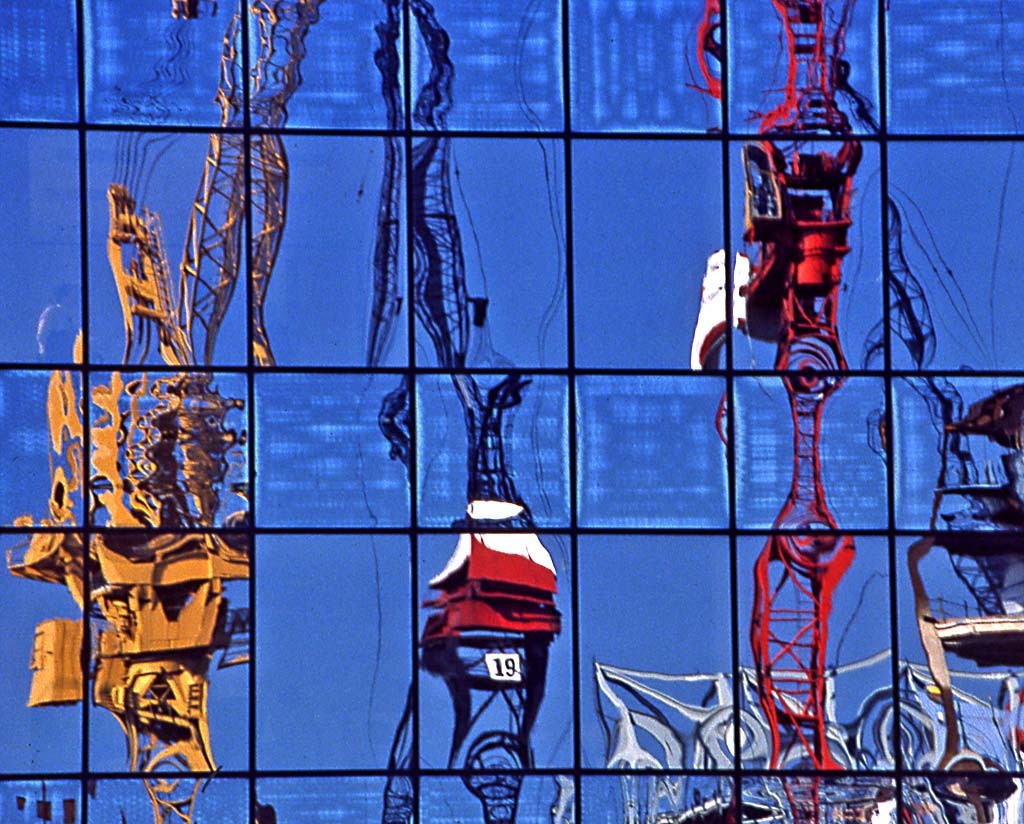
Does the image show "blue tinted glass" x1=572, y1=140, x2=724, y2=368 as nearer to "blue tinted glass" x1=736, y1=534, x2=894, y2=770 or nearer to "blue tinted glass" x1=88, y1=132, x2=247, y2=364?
"blue tinted glass" x1=736, y1=534, x2=894, y2=770

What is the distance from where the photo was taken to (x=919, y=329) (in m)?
9.50

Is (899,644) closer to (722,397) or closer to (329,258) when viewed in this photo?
(722,397)

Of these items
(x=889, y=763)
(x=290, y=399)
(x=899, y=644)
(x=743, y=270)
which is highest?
(x=743, y=270)

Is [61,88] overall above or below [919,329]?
above

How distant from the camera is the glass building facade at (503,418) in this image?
913 cm

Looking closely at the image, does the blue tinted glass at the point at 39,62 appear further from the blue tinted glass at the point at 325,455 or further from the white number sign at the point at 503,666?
the white number sign at the point at 503,666

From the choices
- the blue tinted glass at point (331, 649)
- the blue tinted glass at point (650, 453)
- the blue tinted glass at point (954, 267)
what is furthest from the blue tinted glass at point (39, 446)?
the blue tinted glass at point (954, 267)

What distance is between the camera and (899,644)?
933 cm

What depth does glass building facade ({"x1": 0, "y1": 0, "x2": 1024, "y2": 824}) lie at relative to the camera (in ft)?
30.0

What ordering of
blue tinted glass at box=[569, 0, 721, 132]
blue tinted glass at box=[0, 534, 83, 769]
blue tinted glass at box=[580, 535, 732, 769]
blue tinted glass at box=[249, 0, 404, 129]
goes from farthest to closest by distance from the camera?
1. blue tinted glass at box=[569, 0, 721, 132]
2. blue tinted glass at box=[249, 0, 404, 129]
3. blue tinted glass at box=[580, 535, 732, 769]
4. blue tinted glass at box=[0, 534, 83, 769]

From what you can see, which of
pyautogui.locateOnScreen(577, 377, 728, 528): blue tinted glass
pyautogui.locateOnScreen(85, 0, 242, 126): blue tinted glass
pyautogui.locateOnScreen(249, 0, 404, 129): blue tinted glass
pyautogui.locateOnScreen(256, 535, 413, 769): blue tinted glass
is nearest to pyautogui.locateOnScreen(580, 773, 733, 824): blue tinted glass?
pyautogui.locateOnScreen(256, 535, 413, 769): blue tinted glass

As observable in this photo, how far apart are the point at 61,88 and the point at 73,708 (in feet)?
12.2

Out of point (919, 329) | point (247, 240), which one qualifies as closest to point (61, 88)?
point (247, 240)

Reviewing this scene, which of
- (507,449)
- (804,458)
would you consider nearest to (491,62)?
(507,449)
